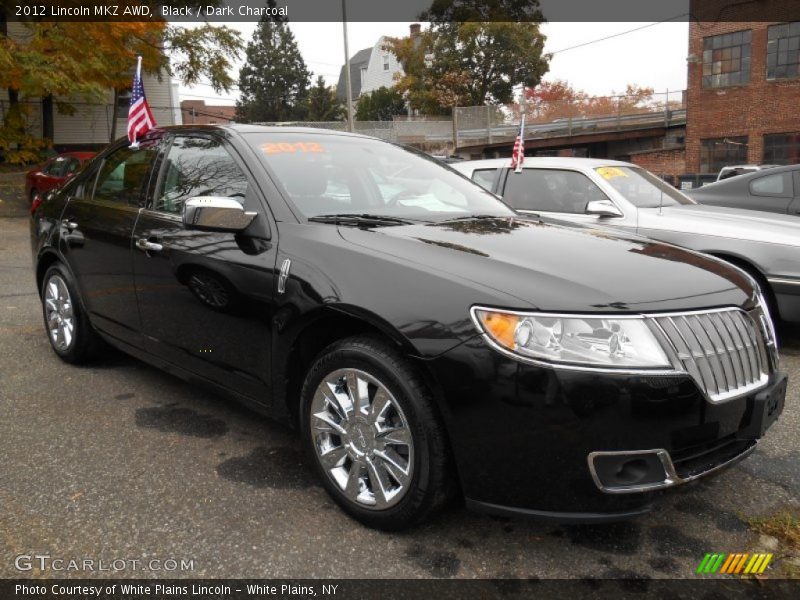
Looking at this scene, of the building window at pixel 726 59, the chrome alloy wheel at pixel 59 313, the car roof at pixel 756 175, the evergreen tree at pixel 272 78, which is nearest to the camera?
the chrome alloy wheel at pixel 59 313

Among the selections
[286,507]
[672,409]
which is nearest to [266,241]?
[286,507]

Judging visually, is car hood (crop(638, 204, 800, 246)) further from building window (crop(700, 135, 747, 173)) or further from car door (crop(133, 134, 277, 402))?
building window (crop(700, 135, 747, 173))

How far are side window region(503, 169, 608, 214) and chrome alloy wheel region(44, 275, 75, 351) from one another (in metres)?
4.11

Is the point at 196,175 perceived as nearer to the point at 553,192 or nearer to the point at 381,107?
the point at 553,192

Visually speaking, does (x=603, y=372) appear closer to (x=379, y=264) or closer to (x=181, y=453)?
(x=379, y=264)

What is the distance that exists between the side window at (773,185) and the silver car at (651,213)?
74.1 inches

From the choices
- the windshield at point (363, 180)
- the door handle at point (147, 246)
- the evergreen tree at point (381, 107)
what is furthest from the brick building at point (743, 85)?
the evergreen tree at point (381, 107)

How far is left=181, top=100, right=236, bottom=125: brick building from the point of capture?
4578cm

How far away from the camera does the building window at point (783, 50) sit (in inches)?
970

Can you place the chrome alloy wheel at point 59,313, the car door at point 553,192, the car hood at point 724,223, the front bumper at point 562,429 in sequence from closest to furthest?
the front bumper at point 562,429 → the chrome alloy wheel at point 59,313 → the car hood at point 724,223 → the car door at point 553,192

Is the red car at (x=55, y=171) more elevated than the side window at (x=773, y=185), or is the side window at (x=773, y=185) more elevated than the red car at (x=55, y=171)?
the red car at (x=55, y=171)

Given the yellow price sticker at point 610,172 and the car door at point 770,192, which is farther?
the car door at point 770,192

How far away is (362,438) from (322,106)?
63905 millimetres

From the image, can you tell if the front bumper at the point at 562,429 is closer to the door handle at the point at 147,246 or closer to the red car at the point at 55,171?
the door handle at the point at 147,246
